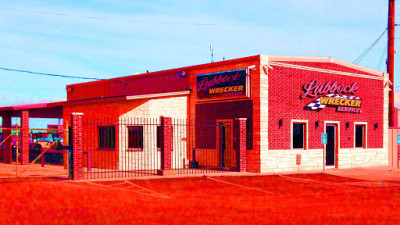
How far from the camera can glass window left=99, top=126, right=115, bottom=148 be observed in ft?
78.3

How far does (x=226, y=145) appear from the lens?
77.4 feet

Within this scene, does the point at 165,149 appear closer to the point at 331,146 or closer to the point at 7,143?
the point at 331,146

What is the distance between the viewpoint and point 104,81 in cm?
3188

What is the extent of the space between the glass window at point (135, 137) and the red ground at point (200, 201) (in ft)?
17.6

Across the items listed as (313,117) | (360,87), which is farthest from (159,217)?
(360,87)

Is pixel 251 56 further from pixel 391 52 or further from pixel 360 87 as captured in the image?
pixel 391 52

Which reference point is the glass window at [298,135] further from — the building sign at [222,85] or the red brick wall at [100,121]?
the red brick wall at [100,121]

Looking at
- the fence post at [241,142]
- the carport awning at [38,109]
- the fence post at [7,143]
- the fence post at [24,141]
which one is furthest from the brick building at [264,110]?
the fence post at [7,143]

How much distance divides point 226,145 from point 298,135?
3.85m

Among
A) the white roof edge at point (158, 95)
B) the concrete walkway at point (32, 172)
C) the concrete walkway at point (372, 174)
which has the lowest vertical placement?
the concrete walkway at point (372, 174)

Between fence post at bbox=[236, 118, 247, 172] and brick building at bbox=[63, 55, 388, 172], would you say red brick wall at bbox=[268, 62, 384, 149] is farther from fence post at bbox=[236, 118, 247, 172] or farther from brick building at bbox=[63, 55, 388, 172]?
fence post at bbox=[236, 118, 247, 172]

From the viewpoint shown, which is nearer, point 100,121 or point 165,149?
point 165,149

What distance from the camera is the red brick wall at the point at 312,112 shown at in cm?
2259

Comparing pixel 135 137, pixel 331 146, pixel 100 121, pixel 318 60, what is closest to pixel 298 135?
pixel 331 146
